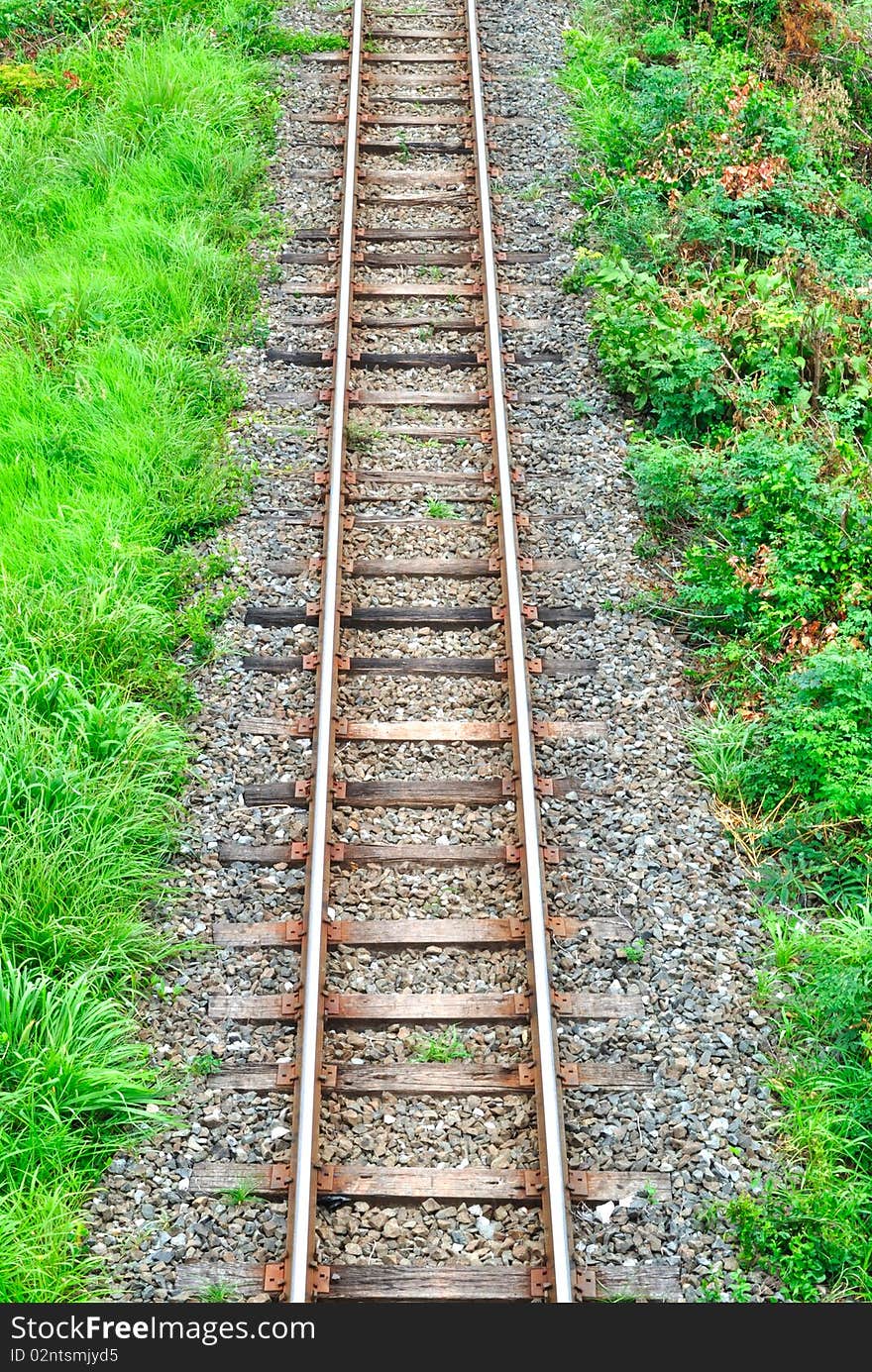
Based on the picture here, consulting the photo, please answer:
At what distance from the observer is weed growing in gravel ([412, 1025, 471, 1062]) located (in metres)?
4.86

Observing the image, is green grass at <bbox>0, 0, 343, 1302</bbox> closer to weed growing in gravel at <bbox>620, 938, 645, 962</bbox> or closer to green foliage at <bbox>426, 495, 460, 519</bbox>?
green foliage at <bbox>426, 495, 460, 519</bbox>

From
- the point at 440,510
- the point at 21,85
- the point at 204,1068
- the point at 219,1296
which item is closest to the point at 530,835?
the point at 204,1068

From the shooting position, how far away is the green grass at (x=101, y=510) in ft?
15.2

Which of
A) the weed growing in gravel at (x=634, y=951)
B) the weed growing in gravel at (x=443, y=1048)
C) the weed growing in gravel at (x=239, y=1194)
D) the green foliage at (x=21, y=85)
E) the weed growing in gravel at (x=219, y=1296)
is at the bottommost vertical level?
the weed growing in gravel at (x=219, y=1296)

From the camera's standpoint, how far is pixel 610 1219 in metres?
4.41

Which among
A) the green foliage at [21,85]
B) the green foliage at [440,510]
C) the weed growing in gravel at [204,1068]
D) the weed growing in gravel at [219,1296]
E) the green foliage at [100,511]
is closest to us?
the weed growing in gravel at [219,1296]

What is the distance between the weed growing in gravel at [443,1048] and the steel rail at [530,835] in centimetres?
32

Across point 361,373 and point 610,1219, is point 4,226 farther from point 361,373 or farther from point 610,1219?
point 610,1219

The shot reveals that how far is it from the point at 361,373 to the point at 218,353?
1007mm

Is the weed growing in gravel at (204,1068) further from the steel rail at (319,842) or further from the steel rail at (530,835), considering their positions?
the steel rail at (530,835)

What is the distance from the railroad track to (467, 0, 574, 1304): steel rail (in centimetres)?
1

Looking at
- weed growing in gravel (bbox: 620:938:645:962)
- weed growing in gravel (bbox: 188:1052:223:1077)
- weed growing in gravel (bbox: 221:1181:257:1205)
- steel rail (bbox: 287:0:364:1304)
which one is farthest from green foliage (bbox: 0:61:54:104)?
weed growing in gravel (bbox: 221:1181:257:1205)

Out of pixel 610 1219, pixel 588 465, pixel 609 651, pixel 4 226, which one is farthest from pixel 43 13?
pixel 610 1219

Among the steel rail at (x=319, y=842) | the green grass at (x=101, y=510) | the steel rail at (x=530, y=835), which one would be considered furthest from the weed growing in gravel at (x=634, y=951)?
the green grass at (x=101, y=510)
